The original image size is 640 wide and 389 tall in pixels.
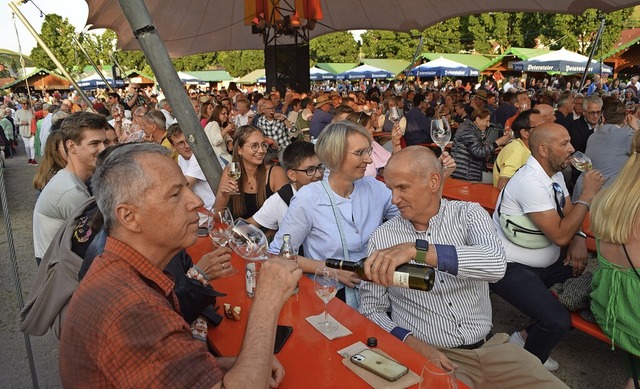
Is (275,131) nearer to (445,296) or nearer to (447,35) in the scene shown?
(445,296)

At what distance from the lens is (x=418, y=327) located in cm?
252

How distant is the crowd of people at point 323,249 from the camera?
1369 millimetres

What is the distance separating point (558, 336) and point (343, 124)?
205cm

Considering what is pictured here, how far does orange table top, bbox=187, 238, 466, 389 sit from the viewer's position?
72.4 inches

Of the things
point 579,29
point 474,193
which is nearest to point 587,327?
point 474,193

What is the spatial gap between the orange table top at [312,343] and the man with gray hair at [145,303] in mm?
147

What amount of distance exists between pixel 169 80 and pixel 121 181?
127cm

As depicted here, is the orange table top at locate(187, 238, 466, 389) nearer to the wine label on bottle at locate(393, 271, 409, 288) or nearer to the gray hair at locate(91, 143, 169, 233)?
the wine label on bottle at locate(393, 271, 409, 288)

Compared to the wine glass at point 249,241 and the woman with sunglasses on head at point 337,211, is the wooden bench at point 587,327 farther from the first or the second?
the wine glass at point 249,241

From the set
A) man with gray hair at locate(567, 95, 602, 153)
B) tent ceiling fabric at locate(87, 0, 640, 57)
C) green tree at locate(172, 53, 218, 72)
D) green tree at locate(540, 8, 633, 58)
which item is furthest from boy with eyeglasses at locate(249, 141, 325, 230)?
green tree at locate(172, 53, 218, 72)

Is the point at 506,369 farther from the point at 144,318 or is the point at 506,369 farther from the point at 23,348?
the point at 23,348

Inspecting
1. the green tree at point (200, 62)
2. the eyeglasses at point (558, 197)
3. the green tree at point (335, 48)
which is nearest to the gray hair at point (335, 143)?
the eyeglasses at point (558, 197)

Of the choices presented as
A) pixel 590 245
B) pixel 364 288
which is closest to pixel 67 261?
pixel 364 288

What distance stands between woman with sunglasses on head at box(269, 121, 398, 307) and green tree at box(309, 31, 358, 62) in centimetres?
5316
